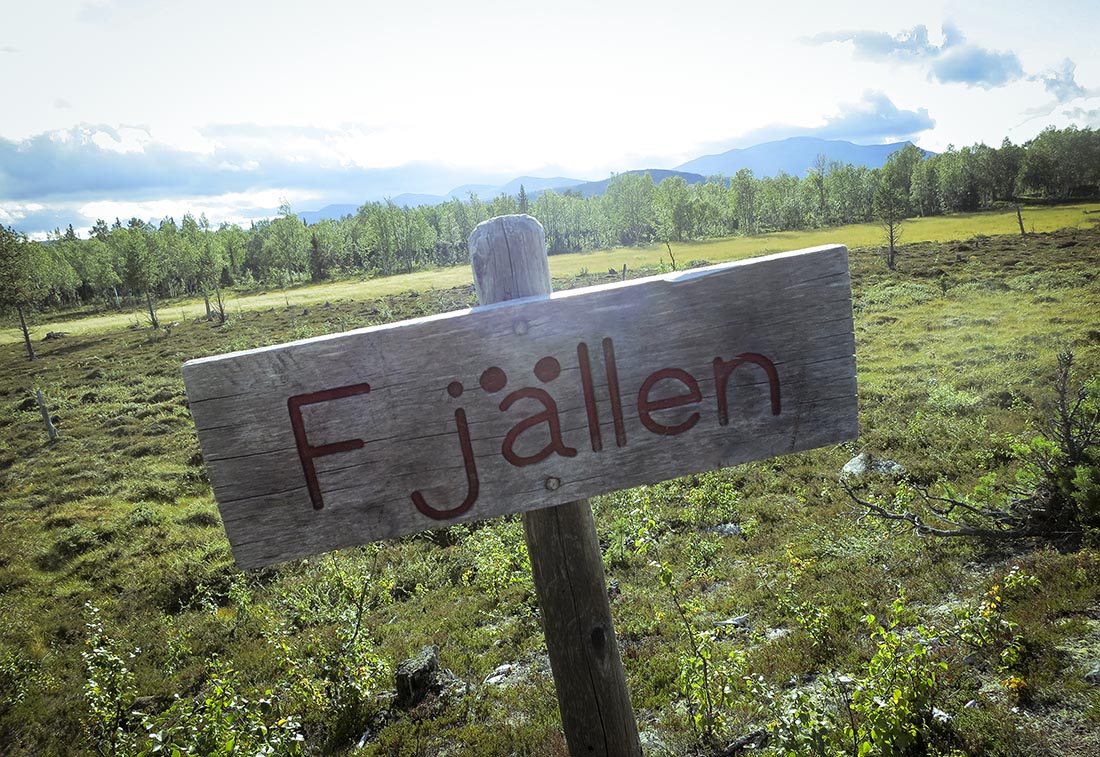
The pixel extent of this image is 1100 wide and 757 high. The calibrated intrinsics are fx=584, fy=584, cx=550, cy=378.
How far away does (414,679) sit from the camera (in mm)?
6695

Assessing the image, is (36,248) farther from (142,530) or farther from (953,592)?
(953,592)

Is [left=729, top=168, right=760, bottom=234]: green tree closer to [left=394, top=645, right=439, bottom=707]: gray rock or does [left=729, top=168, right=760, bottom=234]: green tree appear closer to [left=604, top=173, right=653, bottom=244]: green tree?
[left=604, top=173, right=653, bottom=244]: green tree

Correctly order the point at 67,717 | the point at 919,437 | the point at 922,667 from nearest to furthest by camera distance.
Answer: the point at 922,667
the point at 67,717
the point at 919,437

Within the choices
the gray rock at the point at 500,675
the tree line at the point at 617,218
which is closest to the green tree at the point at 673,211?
the tree line at the point at 617,218

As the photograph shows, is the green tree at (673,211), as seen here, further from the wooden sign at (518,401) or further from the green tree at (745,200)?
the wooden sign at (518,401)

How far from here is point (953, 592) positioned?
6.23 metres

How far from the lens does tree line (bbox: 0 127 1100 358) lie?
77.4 metres

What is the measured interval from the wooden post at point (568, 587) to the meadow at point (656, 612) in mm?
1787

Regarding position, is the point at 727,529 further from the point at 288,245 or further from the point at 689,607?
the point at 288,245

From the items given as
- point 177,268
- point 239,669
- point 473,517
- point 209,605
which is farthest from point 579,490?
point 177,268

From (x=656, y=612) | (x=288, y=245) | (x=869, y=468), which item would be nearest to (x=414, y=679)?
(x=656, y=612)

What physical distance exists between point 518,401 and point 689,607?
4359 millimetres

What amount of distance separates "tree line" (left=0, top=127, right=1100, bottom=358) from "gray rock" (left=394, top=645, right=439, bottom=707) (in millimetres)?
74269

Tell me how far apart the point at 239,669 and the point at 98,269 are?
8307cm
